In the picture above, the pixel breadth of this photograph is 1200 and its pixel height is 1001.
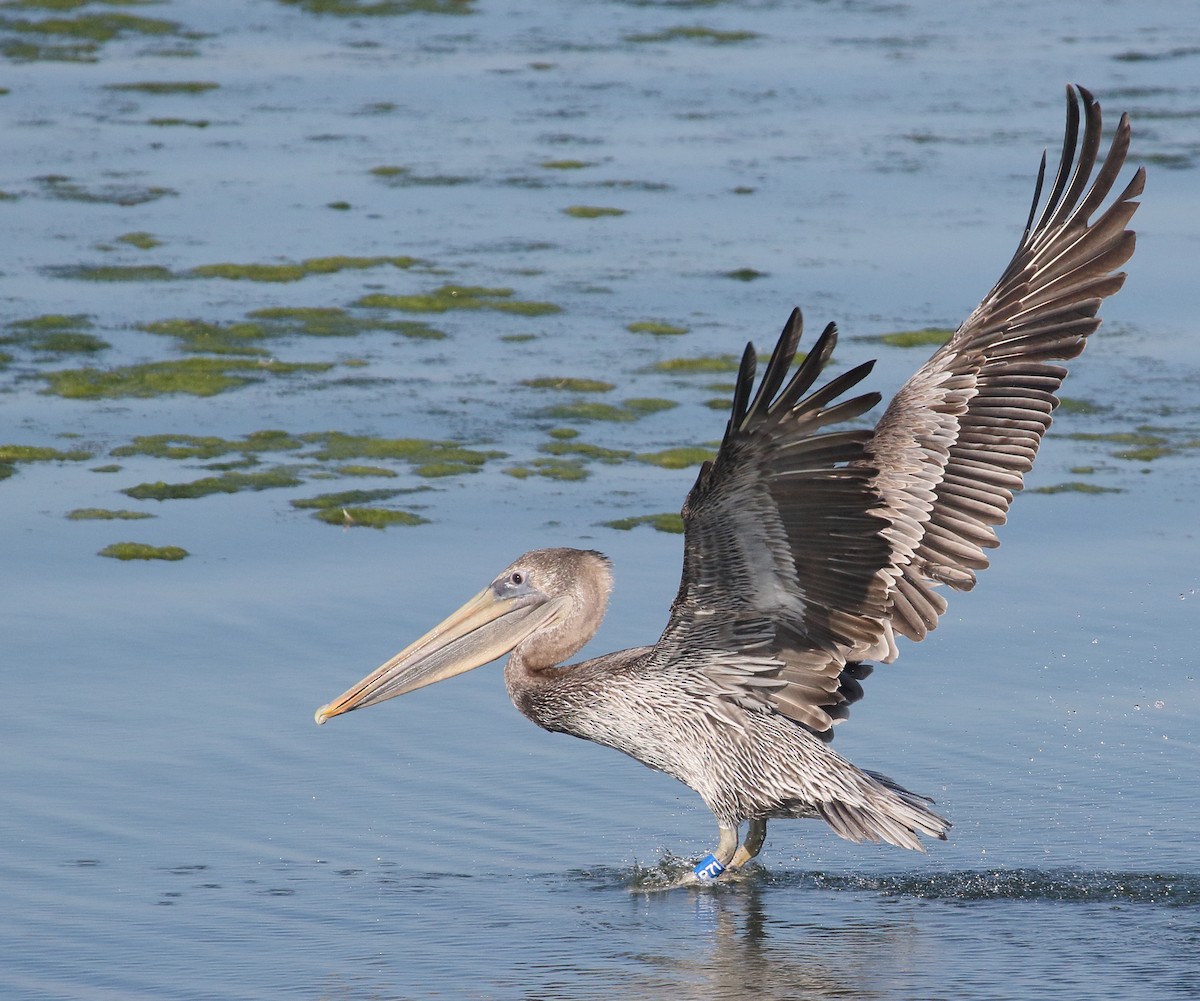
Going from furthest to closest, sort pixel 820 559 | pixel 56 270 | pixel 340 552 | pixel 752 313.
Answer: pixel 56 270, pixel 752 313, pixel 340 552, pixel 820 559

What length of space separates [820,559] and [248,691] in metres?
2.23

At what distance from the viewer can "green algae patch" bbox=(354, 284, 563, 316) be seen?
38.2ft

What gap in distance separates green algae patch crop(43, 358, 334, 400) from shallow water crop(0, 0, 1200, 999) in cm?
13

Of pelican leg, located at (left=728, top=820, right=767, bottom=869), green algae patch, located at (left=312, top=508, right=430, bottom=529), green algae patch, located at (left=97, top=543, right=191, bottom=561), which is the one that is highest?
green algae patch, located at (left=312, top=508, right=430, bottom=529)

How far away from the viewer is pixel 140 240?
13.0m

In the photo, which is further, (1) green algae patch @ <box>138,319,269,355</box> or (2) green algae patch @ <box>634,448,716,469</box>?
(1) green algae patch @ <box>138,319,269,355</box>

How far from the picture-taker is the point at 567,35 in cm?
2042

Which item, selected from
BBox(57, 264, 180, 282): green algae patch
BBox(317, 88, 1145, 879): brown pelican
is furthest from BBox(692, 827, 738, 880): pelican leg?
BBox(57, 264, 180, 282): green algae patch

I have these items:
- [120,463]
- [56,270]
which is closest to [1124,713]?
[120,463]

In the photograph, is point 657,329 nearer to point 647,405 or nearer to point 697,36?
point 647,405

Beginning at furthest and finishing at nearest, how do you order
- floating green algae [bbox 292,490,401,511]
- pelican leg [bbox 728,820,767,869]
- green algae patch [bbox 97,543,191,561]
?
floating green algae [bbox 292,490,401,511] → green algae patch [bbox 97,543,191,561] → pelican leg [bbox 728,820,767,869]

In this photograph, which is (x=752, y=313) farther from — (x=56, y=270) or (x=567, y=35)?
(x=567, y=35)

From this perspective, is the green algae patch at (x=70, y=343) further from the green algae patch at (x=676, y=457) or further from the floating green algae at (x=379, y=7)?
the floating green algae at (x=379, y=7)

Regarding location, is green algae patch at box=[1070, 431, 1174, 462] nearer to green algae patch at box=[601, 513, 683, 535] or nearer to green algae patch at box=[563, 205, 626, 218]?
green algae patch at box=[601, 513, 683, 535]
